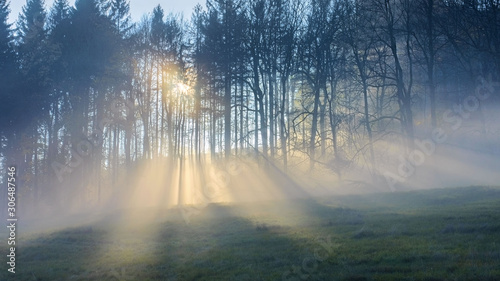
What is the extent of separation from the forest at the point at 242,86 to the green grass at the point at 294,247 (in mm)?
12958

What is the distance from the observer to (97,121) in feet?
128

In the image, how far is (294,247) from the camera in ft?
38.9

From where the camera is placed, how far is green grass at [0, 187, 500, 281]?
9.27 metres

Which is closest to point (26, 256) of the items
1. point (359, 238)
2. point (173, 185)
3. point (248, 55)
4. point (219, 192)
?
point (359, 238)

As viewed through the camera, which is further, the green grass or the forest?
the forest

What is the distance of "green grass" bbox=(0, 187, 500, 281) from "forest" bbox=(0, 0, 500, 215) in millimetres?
12958

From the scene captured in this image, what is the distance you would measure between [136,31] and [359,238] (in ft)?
125

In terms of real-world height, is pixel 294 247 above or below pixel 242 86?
below

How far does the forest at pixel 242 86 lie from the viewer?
29.5 m

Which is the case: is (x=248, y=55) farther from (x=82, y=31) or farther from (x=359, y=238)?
(x=359, y=238)

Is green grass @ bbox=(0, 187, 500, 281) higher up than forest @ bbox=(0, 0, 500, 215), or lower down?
lower down

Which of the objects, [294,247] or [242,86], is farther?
[242,86]

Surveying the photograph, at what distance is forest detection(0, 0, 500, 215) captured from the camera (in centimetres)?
2953

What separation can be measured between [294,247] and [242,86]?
1070 inches
